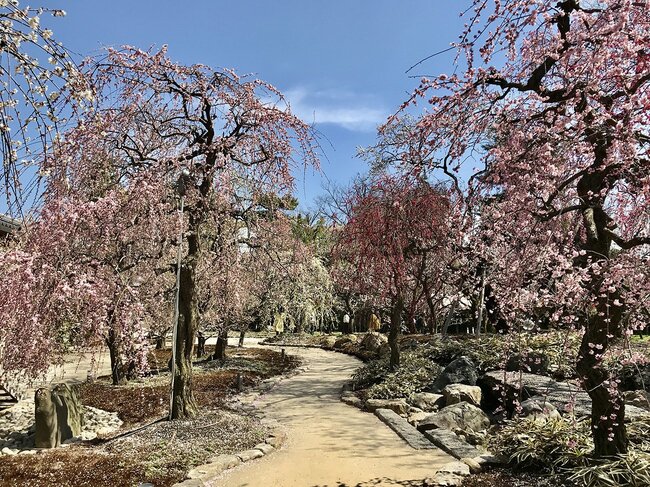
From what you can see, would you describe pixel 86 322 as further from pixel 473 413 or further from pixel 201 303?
pixel 201 303

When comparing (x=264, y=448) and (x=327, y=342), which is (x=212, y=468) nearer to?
(x=264, y=448)

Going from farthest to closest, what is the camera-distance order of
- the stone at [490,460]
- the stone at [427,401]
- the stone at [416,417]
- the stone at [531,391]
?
1. the stone at [427,401]
2. the stone at [416,417]
3. the stone at [531,391]
4. the stone at [490,460]

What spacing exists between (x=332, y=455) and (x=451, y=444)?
4.98ft

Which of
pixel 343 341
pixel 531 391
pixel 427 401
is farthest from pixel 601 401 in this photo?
pixel 343 341

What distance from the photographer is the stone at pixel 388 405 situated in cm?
857

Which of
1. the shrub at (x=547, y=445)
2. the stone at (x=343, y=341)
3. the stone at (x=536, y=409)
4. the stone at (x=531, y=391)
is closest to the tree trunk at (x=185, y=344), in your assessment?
the shrub at (x=547, y=445)

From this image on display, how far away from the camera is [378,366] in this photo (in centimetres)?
1226

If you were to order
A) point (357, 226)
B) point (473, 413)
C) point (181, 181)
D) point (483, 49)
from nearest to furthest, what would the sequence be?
1. point (483, 49)
2. point (181, 181)
3. point (473, 413)
4. point (357, 226)

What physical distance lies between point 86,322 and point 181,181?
7.53ft

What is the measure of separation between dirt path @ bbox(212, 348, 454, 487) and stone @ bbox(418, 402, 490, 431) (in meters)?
0.57

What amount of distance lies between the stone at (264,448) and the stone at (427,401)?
346 cm

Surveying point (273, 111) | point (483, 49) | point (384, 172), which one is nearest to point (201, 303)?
point (384, 172)

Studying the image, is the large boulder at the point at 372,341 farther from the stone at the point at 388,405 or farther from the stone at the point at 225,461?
the stone at the point at 225,461

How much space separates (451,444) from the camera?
20.4 ft
